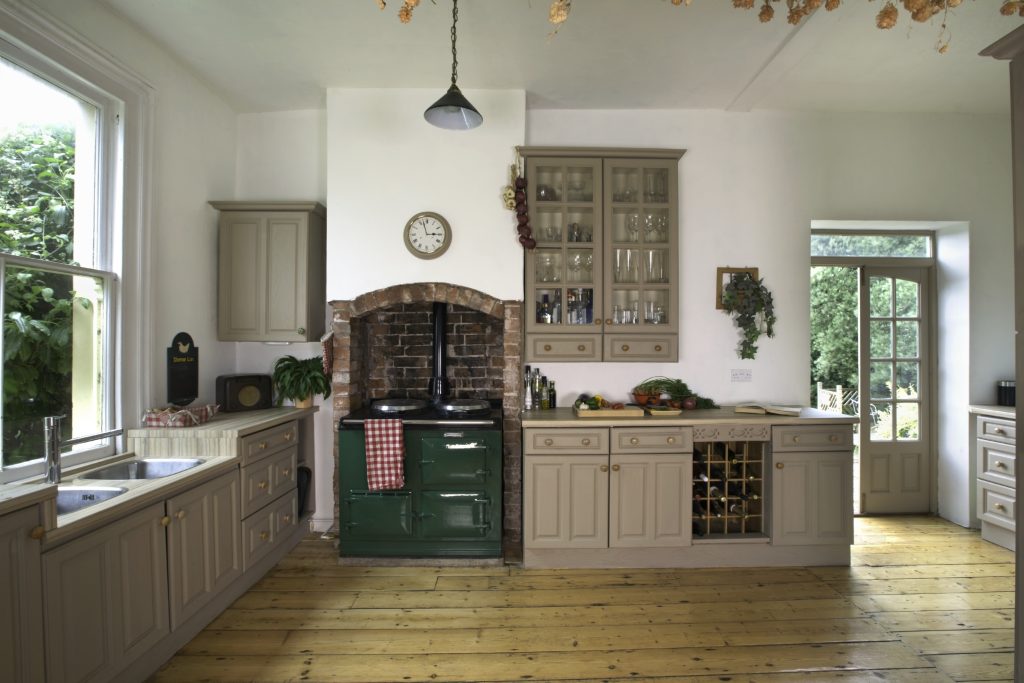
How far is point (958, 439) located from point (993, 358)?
2.26 feet

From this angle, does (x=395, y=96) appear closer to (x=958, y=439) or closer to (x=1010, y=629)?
(x=1010, y=629)

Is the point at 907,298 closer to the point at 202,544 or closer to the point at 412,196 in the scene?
the point at 412,196

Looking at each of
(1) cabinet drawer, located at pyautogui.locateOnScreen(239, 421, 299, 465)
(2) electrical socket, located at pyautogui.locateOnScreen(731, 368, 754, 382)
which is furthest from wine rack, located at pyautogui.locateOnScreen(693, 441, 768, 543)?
(1) cabinet drawer, located at pyautogui.locateOnScreen(239, 421, 299, 465)

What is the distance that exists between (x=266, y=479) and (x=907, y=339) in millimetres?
5058

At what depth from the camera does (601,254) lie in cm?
359

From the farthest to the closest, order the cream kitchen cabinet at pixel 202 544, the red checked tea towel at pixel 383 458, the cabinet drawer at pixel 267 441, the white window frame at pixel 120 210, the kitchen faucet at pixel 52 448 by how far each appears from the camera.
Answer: the red checked tea towel at pixel 383 458
the cabinet drawer at pixel 267 441
the white window frame at pixel 120 210
the cream kitchen cabinet at pixel 202 544
the kitchen faucet at pixel 52 448

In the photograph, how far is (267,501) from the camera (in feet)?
10.4

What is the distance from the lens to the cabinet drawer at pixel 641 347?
361cm

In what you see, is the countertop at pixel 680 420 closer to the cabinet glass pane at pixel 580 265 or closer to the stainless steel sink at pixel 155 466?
the cabinet glass pane at pixel 580 265

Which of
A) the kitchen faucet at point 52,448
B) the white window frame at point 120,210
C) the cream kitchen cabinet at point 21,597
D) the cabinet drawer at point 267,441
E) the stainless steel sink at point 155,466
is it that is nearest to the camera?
the cream kitchen cabinet at point 21,597

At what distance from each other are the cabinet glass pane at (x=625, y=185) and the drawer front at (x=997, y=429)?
10.1ft

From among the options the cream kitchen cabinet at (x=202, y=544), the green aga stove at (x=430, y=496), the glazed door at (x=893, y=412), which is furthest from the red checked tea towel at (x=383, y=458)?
the glazed door at (x=893, y=412)

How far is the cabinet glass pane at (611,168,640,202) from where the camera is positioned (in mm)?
3615

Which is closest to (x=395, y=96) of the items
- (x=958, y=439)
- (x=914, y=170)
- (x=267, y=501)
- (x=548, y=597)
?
(x=267, y=501)
